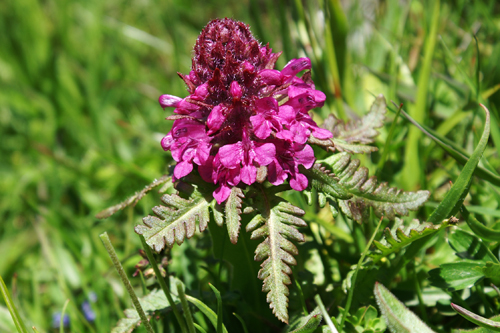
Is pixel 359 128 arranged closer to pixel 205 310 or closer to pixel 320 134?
pixel 320 134

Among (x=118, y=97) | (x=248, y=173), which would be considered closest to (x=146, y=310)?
(x=248, y=173)

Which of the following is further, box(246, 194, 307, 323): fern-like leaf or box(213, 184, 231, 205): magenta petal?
box(213, 184, 231, 205): magenta petal

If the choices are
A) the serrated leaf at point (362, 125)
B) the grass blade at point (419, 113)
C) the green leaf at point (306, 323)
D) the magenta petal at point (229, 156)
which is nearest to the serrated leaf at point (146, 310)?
the green leaf at point (306, 323)

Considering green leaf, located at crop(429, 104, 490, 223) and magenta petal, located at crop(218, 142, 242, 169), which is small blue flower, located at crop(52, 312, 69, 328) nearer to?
magenta petal, located at crop(218, 142, 242, 169)

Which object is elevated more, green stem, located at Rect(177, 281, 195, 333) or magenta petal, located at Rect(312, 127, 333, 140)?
magenta petal, located at Rect(312, 127, 333, 140)

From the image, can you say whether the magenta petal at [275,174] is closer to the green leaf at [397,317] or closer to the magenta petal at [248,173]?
the magenta petal at [248,173]

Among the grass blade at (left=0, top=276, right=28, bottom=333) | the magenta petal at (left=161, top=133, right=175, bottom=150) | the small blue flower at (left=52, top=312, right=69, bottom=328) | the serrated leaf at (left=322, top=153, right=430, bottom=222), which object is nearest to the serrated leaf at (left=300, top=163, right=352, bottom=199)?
the serrated leaf at (left=322, top=153, right=430, bottom=222)

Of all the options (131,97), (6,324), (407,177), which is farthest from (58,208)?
(407,177)
